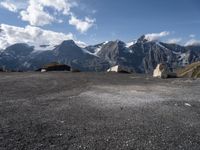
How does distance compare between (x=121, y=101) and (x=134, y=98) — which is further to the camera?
(x=134, y=98)

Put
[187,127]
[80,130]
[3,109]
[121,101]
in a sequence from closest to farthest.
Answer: [80,130], [187,127], [3,109], [121,101]

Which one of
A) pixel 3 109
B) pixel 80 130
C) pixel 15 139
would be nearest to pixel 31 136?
pixel 15 139

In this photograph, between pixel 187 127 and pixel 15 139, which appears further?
pixel 187 127

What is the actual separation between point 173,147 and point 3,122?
7.33 meters

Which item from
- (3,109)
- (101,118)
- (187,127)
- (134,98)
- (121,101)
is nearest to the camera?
(187,127)

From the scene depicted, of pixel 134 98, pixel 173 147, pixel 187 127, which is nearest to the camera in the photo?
pixel 173 147

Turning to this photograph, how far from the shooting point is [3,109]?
44.9 feet

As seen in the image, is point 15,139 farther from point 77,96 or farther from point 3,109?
point 77,96

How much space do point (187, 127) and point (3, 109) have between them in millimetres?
9416

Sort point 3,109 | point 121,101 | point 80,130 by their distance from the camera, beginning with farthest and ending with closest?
point 121,101, point 3,109, point 80,130

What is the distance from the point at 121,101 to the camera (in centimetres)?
1669

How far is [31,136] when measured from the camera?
32.6ft

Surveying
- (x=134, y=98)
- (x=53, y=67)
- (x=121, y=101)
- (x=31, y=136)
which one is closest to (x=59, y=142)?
(x=31, y=136)

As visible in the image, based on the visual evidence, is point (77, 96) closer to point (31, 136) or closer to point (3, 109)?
point (3, 109)
